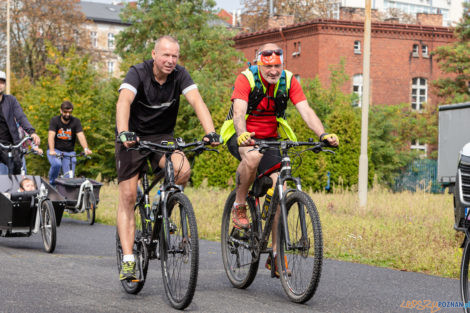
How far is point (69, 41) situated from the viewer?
56156mm

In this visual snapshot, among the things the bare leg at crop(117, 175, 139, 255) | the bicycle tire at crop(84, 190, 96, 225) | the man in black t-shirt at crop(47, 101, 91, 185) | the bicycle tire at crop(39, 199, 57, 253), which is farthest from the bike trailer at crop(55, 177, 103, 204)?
the bare leg at crop(117, 175, 139, 255)

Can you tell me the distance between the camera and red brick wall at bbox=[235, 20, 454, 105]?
163ft

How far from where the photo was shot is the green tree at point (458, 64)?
4359 cm

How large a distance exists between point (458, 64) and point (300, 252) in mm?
39776

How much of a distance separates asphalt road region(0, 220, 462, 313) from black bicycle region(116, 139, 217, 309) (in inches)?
7.6

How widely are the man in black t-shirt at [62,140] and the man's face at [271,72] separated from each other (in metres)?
7.98

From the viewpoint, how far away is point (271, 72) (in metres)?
6.73

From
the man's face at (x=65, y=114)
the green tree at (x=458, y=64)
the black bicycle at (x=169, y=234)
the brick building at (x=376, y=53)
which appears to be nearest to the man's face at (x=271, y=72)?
the black bicycle at (x=169, y=234)

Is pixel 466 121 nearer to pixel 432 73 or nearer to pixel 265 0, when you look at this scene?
pixel 432 73

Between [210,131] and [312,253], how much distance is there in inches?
48.9

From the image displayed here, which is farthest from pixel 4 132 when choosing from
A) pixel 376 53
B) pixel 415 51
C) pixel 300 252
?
pixel 415 51

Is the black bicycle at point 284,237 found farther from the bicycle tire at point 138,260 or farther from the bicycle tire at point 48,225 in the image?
the bicycle tire at point 48,225

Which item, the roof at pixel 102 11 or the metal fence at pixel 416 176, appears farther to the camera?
the roof at pixel 102 11

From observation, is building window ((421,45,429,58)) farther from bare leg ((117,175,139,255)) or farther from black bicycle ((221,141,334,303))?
bare leg ((117,175,139,255))
